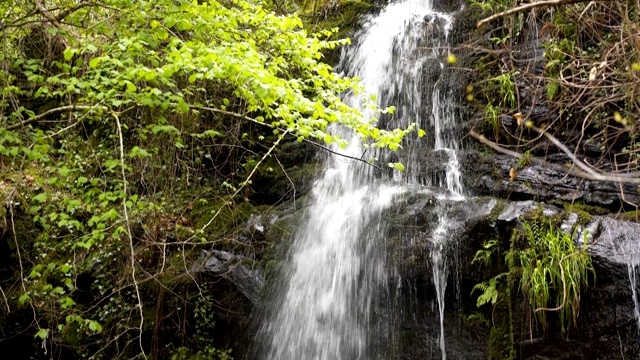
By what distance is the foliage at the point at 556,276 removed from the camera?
4070 millimetres

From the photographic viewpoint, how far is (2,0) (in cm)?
364

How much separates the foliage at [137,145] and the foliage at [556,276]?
1.72m

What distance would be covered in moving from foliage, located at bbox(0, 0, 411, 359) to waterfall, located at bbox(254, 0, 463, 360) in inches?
36.3

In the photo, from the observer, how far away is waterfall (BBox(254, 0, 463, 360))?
17.1 feet

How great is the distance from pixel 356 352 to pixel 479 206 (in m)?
2.11

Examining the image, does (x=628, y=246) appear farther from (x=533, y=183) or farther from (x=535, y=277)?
(x=533, y=183)

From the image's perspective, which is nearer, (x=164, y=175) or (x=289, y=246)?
(x=289, y=246)

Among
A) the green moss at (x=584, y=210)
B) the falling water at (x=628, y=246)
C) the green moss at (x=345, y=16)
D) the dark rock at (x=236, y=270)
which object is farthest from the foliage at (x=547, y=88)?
the dark rock at (x=236, y=270)

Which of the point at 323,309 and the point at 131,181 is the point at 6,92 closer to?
the point at 131,181

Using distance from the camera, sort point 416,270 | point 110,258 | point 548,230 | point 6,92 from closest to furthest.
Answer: point 6,92
point 548,230
point 416,270
point 110,258

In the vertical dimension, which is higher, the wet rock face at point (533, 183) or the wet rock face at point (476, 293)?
the wet rock face at point (533, 183)

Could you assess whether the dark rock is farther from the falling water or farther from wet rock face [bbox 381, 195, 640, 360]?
the falling water

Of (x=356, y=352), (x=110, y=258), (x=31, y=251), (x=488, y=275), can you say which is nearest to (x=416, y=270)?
(x=488, y=275)

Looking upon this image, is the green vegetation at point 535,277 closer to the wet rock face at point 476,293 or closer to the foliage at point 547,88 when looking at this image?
the wet rock face at point 476,293
